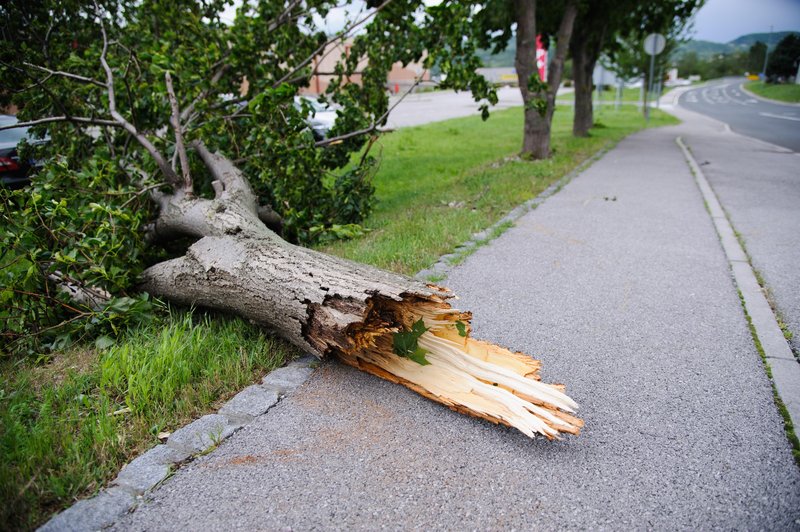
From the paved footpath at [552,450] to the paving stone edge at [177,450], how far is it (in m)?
0.06

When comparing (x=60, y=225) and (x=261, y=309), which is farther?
(x=60, y=225)

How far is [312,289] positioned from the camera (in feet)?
9.58

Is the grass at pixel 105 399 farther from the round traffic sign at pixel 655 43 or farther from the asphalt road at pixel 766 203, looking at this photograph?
the round traffic sign at pixel 655 43

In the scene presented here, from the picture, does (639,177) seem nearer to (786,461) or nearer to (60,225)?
(786,461)

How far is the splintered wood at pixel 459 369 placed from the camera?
2.51 metres

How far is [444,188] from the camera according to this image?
8648 millimetres

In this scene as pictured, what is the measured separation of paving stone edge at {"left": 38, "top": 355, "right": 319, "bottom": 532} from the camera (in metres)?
2.00

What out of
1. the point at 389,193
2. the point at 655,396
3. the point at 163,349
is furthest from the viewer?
the point at 389,193


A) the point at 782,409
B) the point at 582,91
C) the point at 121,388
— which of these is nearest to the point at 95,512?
the point at 121,388

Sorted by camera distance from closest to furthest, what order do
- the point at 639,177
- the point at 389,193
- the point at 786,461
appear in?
the point at 786,461, the point at 389,193, the point at 639,177

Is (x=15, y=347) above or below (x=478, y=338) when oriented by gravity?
above

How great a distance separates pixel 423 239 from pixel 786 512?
12.6 feet

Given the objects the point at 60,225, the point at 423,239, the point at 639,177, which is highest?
the point at 60,225

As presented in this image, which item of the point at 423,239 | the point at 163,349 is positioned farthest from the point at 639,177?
the point at 163,349
